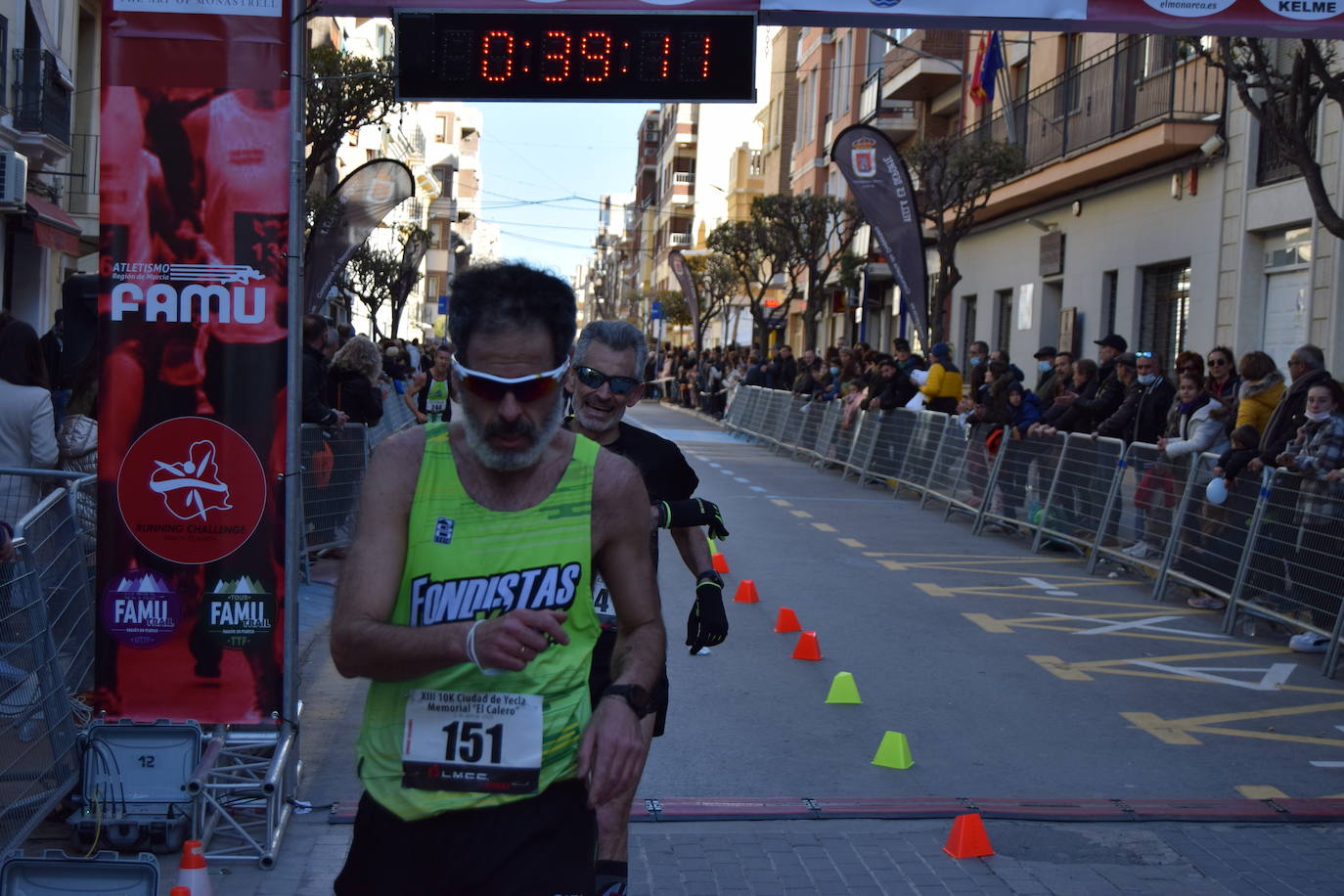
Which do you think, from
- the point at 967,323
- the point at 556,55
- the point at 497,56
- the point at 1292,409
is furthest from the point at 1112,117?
the point at 497,56

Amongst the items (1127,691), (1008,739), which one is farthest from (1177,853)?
(1127,691)

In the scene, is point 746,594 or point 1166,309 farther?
point 1166,309

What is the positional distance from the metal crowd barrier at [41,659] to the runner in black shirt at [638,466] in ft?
5.92

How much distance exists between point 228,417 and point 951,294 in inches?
1206

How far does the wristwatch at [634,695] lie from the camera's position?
A: 2.83 metres

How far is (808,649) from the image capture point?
8992mm

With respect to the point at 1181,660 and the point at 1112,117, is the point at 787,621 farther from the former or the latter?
the point at 1112,117

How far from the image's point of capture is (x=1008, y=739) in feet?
23.6

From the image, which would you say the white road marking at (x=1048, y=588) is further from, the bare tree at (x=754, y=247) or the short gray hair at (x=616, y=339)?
the bare tree at (x=754, y=247)

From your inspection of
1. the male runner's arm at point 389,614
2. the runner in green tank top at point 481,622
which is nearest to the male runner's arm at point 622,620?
the runner in green tank top at point 481,622

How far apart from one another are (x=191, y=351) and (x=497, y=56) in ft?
11.3

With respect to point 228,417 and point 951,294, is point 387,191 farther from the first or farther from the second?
point 951,294

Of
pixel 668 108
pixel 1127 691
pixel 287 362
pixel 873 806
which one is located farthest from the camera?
pixel 668 108

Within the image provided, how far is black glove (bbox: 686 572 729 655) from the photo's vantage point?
14.2 ft
